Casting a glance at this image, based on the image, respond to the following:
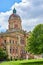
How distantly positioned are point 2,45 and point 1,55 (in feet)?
57.4

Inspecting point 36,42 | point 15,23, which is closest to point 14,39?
point 15,23

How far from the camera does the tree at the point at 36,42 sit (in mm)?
57969

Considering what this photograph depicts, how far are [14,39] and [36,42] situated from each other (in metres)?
49.6

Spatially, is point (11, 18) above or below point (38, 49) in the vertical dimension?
above

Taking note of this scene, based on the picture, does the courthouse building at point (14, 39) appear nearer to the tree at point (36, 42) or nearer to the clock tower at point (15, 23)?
the clock tower at point (15, 23)

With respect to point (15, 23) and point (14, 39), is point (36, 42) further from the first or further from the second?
point (15, 23)

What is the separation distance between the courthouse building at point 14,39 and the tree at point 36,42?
128 feet

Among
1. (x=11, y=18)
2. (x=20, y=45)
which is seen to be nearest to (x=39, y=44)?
(x=20, y=45)

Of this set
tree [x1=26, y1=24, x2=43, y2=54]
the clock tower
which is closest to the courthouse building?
the clock tower

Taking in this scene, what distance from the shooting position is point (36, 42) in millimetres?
59625

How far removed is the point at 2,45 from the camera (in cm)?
10294

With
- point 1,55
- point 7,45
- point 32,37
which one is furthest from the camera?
point 7,45

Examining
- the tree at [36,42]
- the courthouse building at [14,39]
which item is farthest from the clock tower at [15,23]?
the tree at [36,42]

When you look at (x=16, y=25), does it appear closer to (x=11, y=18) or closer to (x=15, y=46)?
(x=11, y=18)
